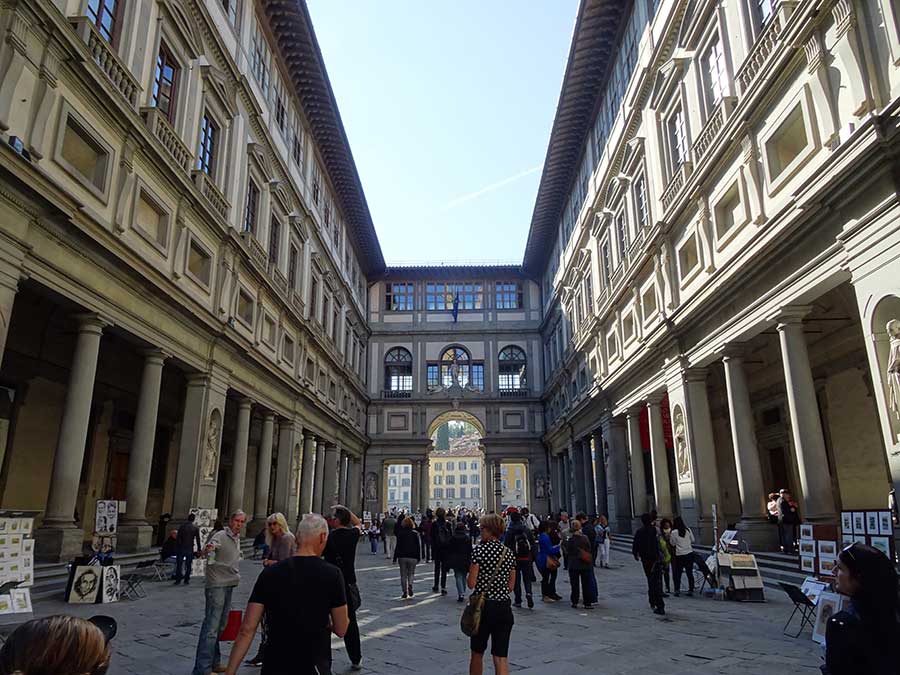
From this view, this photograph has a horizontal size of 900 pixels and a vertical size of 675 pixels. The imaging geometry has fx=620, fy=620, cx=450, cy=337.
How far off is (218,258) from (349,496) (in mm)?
24762

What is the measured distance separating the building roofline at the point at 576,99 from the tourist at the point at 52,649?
24470 mm

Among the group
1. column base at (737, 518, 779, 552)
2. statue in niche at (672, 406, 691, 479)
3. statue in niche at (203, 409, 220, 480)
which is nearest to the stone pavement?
column base at (737, 518, 779, 552)

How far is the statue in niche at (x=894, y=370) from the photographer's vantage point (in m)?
8.97

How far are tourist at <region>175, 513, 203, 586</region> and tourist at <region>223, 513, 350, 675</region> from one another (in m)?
10.8

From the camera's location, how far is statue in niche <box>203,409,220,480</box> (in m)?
17.1

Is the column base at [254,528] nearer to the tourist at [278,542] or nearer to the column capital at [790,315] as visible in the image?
the tourist at [278,542]

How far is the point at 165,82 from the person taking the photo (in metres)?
15.4

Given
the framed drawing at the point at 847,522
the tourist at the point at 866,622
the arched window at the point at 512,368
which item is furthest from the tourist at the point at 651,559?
the arched window at the point at 512,368

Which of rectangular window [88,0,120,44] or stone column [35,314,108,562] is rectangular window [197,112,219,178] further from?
stone column [35,314,108,562]

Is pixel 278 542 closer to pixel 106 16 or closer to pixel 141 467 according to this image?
pixel 141 467

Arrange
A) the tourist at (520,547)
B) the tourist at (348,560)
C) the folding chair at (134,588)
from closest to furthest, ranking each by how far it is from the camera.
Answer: the tourist at (348,560) → the tourist at (520,547) → the folding chair at (134,588)

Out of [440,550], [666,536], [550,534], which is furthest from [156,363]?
[666,536]

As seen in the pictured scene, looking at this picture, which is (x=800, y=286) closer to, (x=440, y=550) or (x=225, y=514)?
(x=440, y=550)

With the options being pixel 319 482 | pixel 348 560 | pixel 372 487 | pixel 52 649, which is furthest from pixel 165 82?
pixel 372 487
